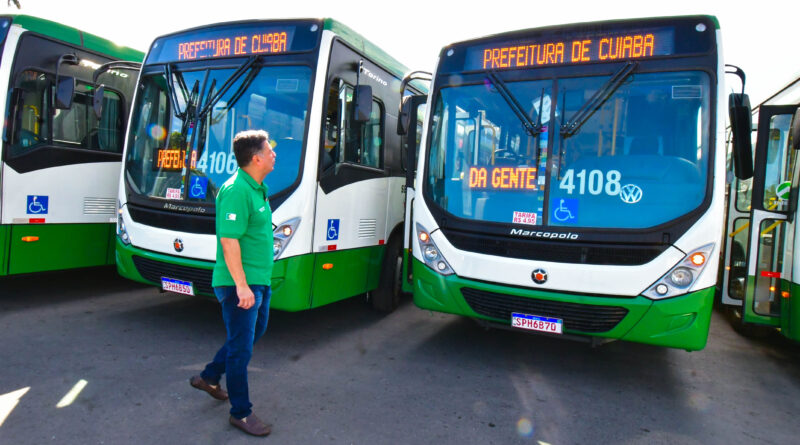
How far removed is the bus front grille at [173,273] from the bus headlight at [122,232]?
224 millimetres

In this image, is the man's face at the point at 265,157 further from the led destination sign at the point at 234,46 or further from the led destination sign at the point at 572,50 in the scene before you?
the led destination sign at the point at 572,50

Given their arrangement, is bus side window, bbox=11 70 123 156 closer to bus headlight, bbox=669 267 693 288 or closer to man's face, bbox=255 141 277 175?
man's face, bbox=255 141 277 175

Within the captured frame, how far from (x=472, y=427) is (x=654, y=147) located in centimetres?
255

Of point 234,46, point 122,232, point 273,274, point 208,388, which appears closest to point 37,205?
point 122,232

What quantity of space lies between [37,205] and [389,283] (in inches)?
158

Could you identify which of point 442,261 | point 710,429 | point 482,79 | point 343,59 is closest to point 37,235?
point 343,59

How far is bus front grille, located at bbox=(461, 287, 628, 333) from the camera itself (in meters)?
4.30

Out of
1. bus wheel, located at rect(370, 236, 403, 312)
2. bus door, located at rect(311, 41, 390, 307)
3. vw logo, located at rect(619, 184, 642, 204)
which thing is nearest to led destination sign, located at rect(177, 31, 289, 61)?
bus door, located at rect(311, 41, 390, 307)

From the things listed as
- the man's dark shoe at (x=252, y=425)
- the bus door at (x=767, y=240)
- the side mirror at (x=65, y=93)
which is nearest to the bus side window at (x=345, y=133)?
the man's dark shoe at (x=252, y=425)

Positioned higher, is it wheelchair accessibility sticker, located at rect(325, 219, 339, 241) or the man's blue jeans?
wheelchair accessibility sticker, located at rect(325, 219, 339, 241)

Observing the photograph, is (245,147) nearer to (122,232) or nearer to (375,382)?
(375,382)

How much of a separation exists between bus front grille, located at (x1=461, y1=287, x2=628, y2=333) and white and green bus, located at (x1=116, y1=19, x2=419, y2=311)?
64.2 inches

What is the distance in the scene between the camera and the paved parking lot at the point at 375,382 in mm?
3506

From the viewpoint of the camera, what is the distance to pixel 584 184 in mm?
4434
